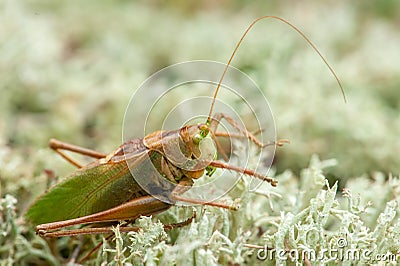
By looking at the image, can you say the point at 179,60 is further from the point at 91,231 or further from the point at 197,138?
the point at 91,231

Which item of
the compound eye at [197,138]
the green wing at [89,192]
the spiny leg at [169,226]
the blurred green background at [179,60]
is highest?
the blurred green background at [179,60]

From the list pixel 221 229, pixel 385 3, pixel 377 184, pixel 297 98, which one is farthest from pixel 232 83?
pixel 385 3

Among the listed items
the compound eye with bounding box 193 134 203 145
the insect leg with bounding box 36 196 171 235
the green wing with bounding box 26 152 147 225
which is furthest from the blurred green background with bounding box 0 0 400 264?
the compound eye with bounding box 193 134 203 145

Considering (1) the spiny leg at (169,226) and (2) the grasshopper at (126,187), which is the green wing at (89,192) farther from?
(1) the spiny leg at (169,226)

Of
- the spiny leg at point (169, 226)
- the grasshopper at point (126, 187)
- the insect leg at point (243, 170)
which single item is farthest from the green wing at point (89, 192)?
the insect leg at point (243, 170)

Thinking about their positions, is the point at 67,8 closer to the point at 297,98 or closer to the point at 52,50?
the point at 52,50

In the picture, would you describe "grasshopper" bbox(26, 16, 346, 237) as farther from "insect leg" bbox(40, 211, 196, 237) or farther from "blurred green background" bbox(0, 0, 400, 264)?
"blurred green background" bbox(0, 0, 400, 264)

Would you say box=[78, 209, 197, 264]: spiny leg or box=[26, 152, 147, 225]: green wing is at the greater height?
box=[26, 152, 147, 225]: green wing
